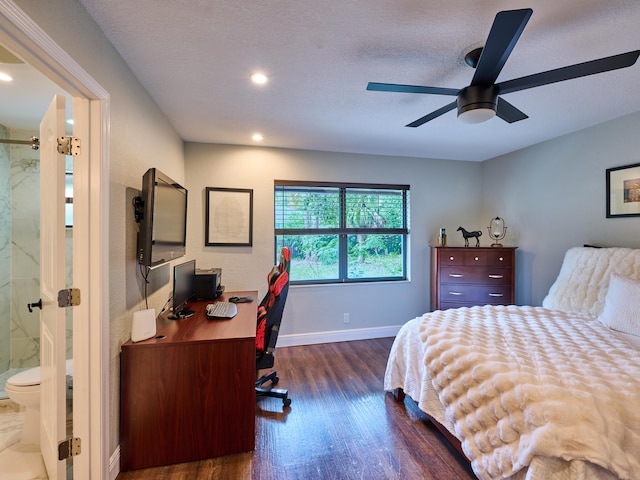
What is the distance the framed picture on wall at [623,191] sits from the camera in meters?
2.50

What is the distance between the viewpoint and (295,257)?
3.61 metres

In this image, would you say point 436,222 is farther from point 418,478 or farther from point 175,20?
point 175,20

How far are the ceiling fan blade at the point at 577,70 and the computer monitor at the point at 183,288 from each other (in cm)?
253

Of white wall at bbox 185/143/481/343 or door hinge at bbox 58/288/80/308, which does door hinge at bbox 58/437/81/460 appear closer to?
door hinge at bbox 58/288/80/308

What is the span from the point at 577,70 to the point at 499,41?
0.47m

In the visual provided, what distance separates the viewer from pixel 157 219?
1863 mm

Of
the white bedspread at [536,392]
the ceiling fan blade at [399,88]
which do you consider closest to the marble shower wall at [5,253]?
the ceiling fan blade at [399,88]

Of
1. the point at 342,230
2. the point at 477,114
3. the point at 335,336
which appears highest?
the point at 477,114

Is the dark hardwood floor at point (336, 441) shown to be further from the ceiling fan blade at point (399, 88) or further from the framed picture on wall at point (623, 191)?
the framed picture on wall at point (623, 191)

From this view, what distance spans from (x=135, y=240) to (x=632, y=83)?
3.57 m

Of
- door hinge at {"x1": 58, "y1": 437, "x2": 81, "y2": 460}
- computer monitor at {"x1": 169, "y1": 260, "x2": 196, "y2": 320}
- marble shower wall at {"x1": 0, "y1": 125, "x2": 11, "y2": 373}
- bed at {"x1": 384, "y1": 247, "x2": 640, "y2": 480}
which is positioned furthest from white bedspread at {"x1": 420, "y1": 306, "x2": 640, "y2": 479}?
marble shower wall at {"x1": 0, "y1": 125, "x2": 11, "y2": 373}

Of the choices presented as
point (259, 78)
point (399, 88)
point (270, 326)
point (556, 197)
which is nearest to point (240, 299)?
point (270, 326)

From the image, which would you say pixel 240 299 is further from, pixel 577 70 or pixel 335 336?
pixel 577 70

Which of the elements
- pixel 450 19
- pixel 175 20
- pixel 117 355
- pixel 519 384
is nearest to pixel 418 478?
pixel 519 384
